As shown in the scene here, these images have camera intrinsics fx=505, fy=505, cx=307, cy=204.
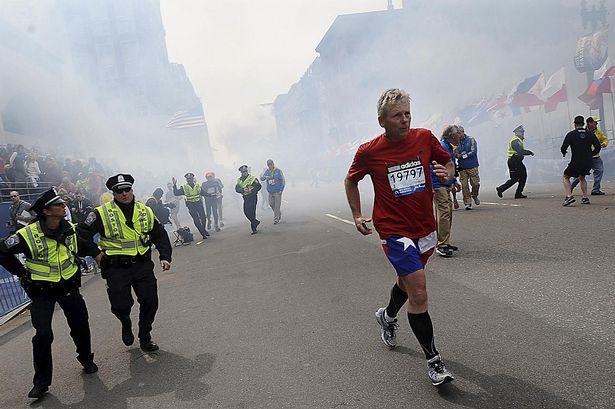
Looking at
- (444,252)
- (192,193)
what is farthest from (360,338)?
(192,193)

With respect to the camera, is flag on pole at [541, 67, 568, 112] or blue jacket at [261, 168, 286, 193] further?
flag on pole at [541, 67, 568, 112]

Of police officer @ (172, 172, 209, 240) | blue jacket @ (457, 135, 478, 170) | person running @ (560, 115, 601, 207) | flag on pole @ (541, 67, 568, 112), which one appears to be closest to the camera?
person running @ (560, 115, 601, 207)

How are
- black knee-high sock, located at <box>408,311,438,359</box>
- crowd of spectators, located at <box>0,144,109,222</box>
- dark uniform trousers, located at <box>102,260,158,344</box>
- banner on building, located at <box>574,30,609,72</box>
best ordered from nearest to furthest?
1. black knee-high sock, located at <box>408,311,438,359</box>
2. dark uniform trousers, located at <box>102,260,158,344</box>
3. crowd of spectators, located at <box>0,144,109,222</box>
4. banner on building, located at <box>574,30,609,72</box>

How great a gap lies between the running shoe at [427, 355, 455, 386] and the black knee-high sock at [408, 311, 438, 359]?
4 centimetres

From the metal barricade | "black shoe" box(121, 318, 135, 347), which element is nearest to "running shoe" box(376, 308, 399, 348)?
"black shoe" box(121, 318, 135, 347)

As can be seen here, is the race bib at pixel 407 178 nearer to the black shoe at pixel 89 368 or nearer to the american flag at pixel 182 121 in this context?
the black shoe at pixel 89 368

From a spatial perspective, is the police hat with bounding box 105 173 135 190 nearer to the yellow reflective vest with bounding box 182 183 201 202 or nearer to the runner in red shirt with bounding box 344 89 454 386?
the runner in red shirt with bounding box 344 89 454 386

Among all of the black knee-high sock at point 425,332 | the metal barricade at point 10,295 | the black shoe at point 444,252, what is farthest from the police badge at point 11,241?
the black shoe at point 444,252

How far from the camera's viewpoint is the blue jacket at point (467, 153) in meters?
9.99

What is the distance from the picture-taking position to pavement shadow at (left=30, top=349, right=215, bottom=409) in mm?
3344

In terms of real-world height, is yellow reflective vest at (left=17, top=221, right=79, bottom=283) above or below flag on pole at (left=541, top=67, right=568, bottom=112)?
below

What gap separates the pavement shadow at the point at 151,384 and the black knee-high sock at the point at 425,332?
142cm

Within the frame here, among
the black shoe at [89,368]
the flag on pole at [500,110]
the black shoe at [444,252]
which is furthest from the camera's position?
the flag on pole at [500,110]

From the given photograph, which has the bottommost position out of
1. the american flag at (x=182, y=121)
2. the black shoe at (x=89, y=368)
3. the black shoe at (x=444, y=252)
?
the black shoe at (x=444, y=252)
